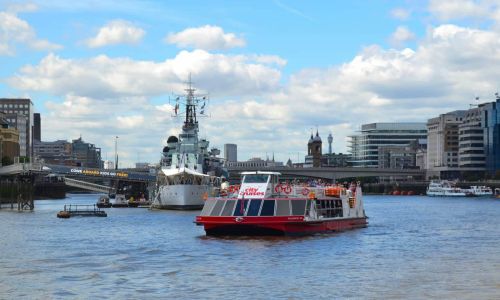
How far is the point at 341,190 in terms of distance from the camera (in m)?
94.5

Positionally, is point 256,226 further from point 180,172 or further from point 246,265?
point 180,172

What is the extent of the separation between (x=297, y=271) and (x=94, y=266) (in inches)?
504

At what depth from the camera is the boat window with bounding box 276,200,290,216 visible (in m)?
79.2

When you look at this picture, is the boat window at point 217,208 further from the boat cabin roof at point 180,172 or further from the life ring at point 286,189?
the boat cabin roof at point 180,172

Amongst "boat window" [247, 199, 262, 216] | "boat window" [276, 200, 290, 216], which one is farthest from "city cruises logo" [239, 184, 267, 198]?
"boat window" [276, 200, 290, 216]

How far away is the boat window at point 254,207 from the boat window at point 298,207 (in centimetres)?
312

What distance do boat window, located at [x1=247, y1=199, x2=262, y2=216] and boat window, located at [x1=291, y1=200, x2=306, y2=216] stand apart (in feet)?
10.2

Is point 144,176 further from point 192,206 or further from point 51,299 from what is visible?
point 51,299

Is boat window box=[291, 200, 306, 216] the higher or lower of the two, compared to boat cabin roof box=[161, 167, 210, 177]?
lower

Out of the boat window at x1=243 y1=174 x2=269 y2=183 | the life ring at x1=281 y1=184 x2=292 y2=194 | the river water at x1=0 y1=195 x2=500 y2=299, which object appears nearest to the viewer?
the river water at x1=0 y1=195 x2=500 y2=299

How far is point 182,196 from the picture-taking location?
5910 inches

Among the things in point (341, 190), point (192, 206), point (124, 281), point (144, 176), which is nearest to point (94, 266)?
point (124, 281)

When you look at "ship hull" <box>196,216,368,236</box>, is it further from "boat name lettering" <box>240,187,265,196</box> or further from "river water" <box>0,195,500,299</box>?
"boat name lettering" <box>240,187,265,196</box>

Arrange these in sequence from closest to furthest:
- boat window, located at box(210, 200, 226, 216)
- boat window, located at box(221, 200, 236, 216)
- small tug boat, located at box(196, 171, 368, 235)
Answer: small tug boat, located at box(196, 171, 368, 235) < boat window, located at box(221, 200, 236, 216) < boat window, located at box(210, 200, 226, 216)
